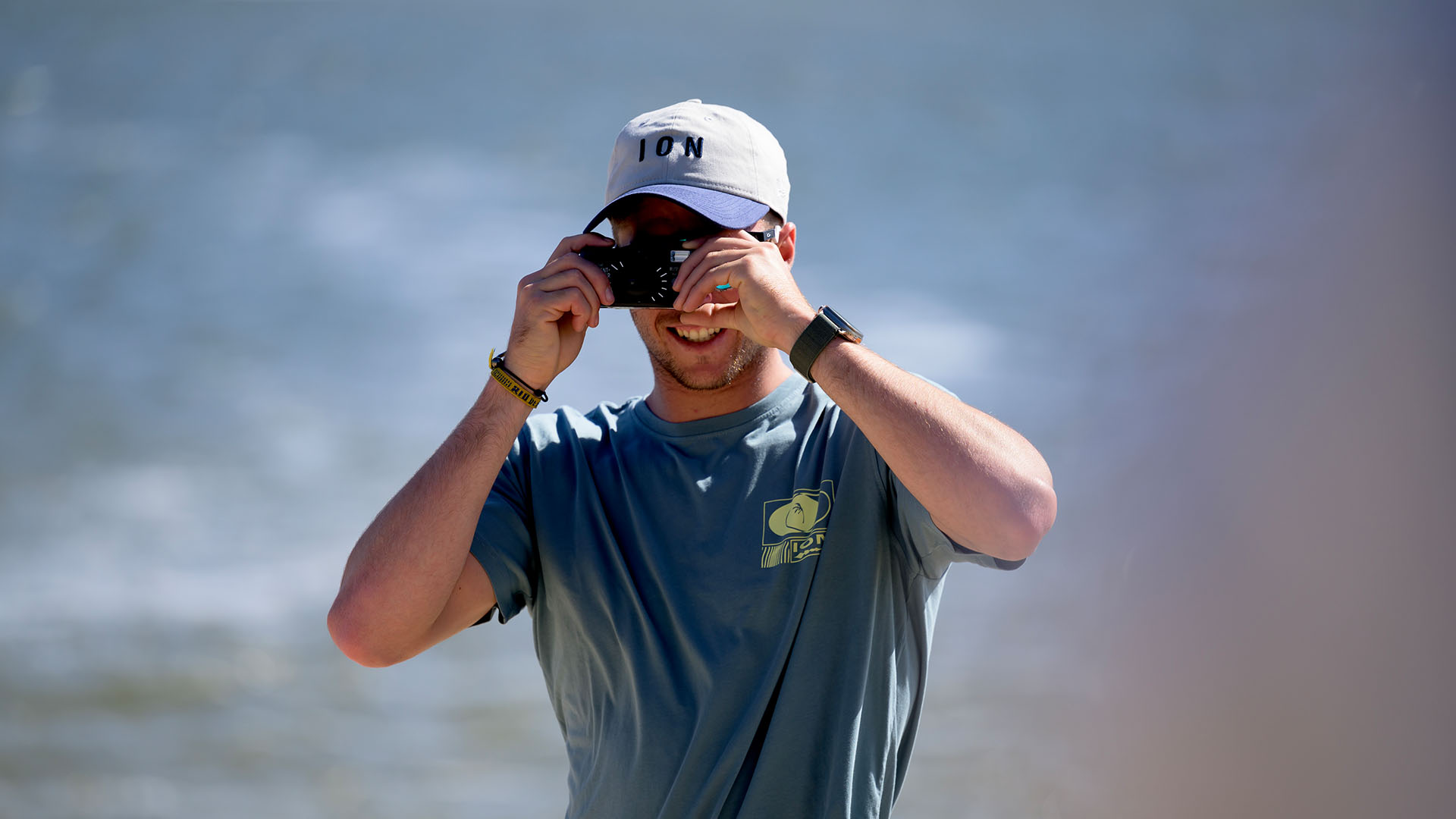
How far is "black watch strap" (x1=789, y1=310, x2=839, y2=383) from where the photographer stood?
175 centimetres

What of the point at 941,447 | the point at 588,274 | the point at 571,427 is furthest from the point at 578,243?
the point at 941,447

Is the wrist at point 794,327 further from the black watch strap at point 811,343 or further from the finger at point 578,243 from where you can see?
the finger at point 578,243

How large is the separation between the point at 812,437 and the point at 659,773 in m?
0.62

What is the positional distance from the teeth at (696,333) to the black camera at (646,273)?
0.13 m

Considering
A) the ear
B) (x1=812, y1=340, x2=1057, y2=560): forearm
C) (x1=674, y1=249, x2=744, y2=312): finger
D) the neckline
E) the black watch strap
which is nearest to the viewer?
(x1=812, y1=340, x2=1057, y2=560): forearm

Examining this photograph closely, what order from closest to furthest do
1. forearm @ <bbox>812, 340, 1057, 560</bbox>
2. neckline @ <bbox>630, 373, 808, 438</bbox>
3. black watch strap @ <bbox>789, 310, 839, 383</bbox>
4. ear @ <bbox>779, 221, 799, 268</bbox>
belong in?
1. forearm @ <bbox>812, 340, 1057, 560</bbox>
2. black watch strap @ <bbox>789, 310, 839, 383</bbox>
3. neckline @ <bbox>630, 373, 808, 438</bbox>
4. ear @ <bbox>779, 221, 799, 268</bbox>

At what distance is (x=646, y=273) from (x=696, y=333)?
0.17 metres

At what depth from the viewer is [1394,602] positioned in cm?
369

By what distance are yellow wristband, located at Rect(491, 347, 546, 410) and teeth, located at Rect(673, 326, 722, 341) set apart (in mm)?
289

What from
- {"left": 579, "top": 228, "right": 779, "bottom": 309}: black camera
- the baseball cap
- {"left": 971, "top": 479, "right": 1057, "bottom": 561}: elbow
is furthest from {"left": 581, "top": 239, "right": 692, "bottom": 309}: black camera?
{"left": 971, "top": 479, "right": 1057, "bottom": 561}: elbow

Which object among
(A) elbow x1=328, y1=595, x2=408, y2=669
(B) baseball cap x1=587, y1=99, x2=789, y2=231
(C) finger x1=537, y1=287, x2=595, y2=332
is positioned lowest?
(A) elbow x1=328, y1=595, x2=408, y2=669

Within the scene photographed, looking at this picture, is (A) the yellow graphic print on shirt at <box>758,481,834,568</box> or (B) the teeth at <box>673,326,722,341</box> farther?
(B) the teeth at <box>673,326,722,341</box>

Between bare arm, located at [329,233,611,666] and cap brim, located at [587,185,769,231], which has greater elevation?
cap brim, located at [587,185,769,231]

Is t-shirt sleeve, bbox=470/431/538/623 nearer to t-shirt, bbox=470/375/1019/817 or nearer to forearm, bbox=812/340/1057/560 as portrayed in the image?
t-shirt, bbox=470/375/1019/817
